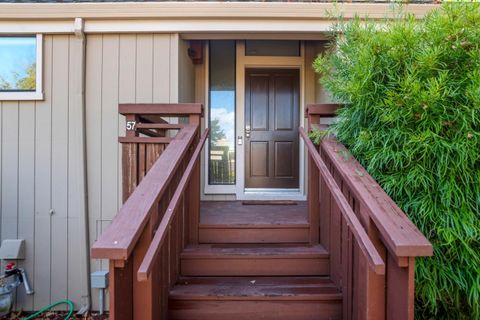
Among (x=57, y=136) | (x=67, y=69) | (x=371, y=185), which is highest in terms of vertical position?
(x=67, y=69)

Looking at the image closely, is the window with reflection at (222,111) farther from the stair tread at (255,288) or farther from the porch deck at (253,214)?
the stair tread at (255,288)

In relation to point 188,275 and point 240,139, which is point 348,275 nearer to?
point 188,275

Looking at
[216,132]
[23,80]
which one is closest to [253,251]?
[216,132]

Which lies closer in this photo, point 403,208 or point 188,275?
point 403,208

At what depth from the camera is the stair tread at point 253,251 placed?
2.27m

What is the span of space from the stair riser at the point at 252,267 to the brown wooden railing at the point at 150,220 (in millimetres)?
149

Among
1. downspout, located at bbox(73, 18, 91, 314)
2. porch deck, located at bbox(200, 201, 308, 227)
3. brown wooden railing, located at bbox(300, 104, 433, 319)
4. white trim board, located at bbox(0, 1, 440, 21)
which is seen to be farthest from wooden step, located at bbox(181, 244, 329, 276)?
white trim board, located at bbox(0, 1, 440, 21)

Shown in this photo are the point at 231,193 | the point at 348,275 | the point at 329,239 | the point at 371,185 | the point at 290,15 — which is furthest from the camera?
the point at 231,193

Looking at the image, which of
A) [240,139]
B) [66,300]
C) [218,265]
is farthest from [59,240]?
[240,139]

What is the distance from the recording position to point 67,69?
335cm

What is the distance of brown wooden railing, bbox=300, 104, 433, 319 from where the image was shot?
1.37 metres

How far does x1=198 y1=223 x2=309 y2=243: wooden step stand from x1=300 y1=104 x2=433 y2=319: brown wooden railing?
0.32m

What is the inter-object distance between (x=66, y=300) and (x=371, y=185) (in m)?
3.33

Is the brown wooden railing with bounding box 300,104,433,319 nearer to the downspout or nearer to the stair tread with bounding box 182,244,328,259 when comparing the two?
the stair tread with bounding box 182,244,328,259
